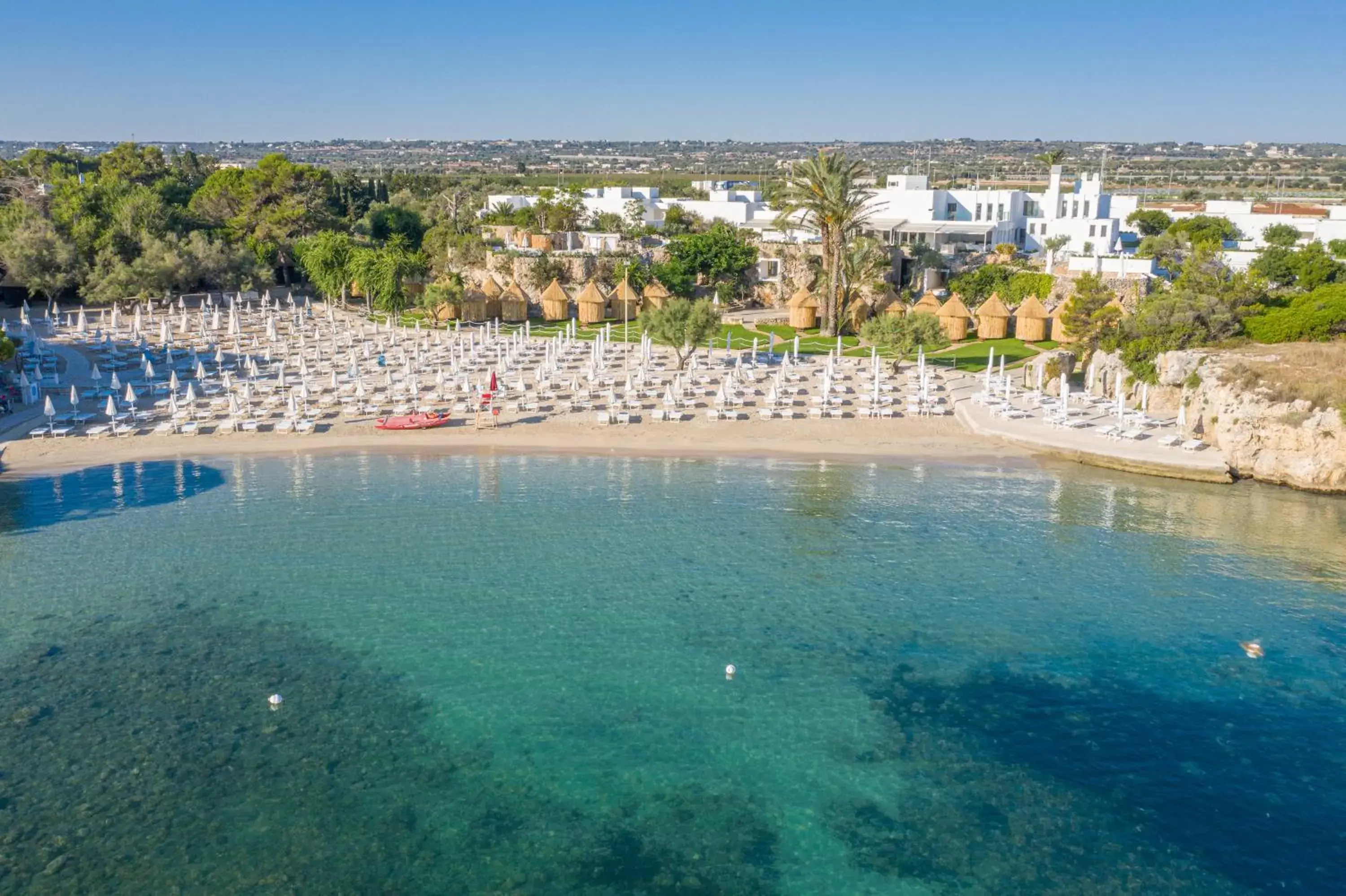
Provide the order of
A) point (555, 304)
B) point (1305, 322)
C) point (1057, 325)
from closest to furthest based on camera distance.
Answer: point (1305, 322) → point (1057, 325) → point (555, 304)

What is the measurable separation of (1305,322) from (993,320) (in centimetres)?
1432

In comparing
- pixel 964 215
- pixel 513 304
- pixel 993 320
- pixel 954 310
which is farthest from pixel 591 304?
pixel 964 215

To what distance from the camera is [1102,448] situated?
27.6 meters

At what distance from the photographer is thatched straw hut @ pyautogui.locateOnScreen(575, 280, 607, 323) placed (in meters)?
50.8

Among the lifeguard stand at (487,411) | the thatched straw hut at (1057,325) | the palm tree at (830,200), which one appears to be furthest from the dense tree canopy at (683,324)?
the thatched straw hut at (1057,325)

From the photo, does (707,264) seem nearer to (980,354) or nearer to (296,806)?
(980,354)

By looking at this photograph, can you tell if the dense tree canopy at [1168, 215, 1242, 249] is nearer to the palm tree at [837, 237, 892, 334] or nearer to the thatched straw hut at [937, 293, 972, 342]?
the palm tree at [837, 237, 892, 334]

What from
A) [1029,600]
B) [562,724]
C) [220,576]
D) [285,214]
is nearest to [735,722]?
[562,724]

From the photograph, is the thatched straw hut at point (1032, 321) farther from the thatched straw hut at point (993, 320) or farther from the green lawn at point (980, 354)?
the thatched straw hut at point (993, 320)

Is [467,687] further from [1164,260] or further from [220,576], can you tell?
[1164,260]

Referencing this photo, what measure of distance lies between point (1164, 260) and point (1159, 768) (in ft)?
137

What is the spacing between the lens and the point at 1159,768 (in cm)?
1405

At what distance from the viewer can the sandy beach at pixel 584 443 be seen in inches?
1111

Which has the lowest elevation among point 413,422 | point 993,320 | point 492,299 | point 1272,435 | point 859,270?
point 413,422
